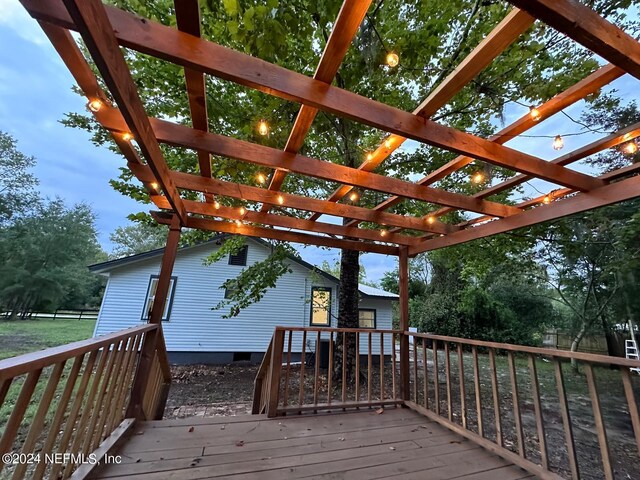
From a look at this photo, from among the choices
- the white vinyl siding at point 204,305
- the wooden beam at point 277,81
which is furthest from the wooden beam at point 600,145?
the white vinyl siding at point 204,305

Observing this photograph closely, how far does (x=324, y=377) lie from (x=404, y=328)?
3.58 meters

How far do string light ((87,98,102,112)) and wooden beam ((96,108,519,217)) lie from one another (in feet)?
0.25

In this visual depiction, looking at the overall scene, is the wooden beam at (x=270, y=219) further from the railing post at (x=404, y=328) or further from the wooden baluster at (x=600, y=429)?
the wooden baluster at (x=600, y=429)

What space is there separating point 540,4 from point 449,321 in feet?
44.9

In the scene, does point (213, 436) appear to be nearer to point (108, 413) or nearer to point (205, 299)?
point (108, 413)

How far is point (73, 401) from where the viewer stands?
5.07ft

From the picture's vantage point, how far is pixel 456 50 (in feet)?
11.8

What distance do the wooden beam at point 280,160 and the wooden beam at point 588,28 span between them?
58.5 inches

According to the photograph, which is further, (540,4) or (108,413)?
(108,413)

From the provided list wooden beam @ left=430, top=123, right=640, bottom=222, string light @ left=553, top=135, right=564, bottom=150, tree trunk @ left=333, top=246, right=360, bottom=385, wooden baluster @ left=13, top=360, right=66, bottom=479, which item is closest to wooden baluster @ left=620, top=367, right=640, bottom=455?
wooden beam @ left=430, top=123, right=640, bottom=222

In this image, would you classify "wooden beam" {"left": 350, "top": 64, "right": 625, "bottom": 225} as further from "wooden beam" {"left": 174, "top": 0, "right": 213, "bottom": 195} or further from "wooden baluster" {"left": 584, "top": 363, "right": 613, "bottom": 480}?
"wooden beam" {"left": 174, "top": 0, "right": 213, "bottom": 195}

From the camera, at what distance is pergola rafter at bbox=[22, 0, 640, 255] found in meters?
1.17

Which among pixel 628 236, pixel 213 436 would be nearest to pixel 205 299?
pixel 213 436

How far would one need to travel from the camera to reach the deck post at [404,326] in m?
3.67
